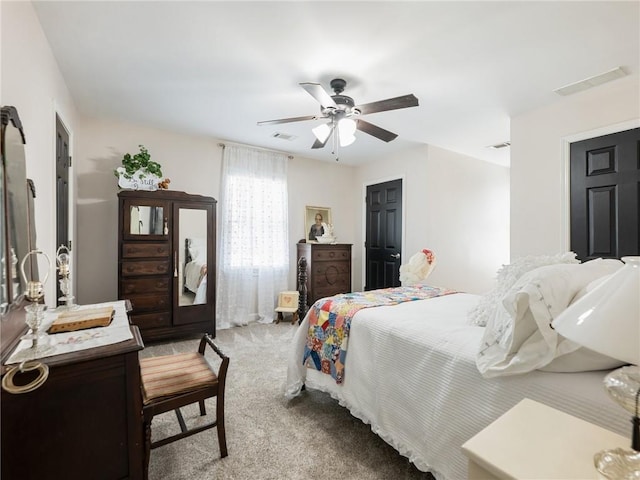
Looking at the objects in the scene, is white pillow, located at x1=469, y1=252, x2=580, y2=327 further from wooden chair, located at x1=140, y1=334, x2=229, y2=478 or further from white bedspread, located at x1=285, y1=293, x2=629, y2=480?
wooden chair, located at x1=140, y1=334, x2=229, y2=478

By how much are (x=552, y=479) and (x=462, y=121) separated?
3.31 metres

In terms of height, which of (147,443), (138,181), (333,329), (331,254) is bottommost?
(147,443)

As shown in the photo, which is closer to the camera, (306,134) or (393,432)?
(393,432)

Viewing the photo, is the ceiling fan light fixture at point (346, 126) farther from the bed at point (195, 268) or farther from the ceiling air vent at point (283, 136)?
the bed at point (195, 268)

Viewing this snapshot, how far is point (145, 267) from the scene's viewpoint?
123 inches

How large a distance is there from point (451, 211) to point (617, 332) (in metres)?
3.95

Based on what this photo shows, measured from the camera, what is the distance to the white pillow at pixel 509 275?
1412 millimetres

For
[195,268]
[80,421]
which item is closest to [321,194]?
[195,268]

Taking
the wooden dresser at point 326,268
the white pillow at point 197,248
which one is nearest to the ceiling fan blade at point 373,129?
the wooden dresser at point 326,268

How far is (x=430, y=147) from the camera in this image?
13.4ft

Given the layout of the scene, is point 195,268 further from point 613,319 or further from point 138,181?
point 613,319

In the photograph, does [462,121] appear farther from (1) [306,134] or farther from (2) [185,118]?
(2) [185,118]

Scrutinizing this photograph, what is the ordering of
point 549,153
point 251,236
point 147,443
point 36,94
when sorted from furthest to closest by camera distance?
point 251,236 → point 549,153 → point 36,94 → point 147,443

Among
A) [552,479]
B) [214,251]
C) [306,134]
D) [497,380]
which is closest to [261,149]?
[306,134]
